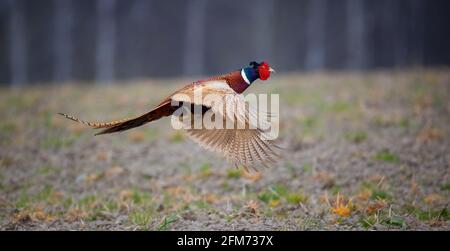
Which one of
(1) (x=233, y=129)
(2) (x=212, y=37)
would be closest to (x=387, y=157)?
(1) (x=233, y=129)

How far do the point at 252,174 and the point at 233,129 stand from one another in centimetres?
166

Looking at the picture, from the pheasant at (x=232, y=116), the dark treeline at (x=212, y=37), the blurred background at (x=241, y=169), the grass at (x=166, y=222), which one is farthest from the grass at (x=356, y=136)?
the dark treeline at (x=212, y=37)

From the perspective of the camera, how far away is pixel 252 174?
684 cm

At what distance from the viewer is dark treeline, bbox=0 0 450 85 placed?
28.9 meters

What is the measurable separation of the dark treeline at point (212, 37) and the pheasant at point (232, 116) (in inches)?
915

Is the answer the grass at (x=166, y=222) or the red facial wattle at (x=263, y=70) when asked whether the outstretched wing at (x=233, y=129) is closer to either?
the red facial wattle at (x=263, y=70)

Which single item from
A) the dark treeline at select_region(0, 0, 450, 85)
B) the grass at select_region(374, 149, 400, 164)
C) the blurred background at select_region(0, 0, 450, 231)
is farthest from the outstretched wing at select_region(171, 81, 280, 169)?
the dark treeline at select_region(0, 0, 450, 85)

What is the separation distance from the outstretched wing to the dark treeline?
2323cm

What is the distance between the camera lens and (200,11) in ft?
95.0

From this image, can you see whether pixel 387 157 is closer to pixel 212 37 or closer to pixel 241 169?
pixel 241 169

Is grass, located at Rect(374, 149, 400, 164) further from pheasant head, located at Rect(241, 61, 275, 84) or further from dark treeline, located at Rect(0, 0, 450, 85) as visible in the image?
dark treeline, located at Rect(0, 0, 450, 85)
